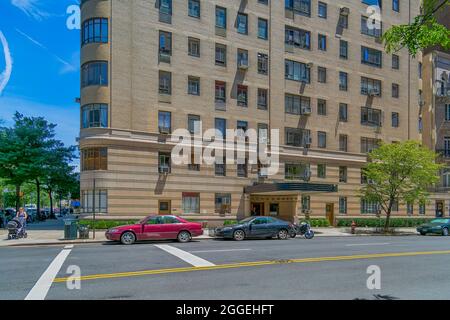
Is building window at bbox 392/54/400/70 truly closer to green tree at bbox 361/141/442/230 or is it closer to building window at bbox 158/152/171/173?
green tree at bbox 361/141/442/230

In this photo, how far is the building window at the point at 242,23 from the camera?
116 ft

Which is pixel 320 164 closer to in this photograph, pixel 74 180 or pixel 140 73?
pixel 140 73

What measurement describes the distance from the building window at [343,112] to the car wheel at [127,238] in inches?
1029

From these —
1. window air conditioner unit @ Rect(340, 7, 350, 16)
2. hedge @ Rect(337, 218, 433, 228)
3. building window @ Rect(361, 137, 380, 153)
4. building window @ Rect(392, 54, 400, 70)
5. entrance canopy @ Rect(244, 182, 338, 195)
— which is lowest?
hedge @ Rect(337, 218, 433, 228)

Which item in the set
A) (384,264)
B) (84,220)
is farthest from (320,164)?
(384,264)

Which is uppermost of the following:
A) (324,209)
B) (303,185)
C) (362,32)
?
(362,32)

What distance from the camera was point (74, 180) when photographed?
4706cm

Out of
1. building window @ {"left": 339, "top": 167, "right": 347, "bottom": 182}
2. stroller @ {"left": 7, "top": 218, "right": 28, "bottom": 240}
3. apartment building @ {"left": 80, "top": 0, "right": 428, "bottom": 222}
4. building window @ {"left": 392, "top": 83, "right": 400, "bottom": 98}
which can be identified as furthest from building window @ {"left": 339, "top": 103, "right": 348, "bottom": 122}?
stroller @ {"left": 7, "top": 218, "right": 28, "bottom": 240}

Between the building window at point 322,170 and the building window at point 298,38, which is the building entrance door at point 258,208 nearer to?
the building window at point 322,170

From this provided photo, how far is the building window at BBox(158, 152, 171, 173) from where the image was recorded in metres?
31.6

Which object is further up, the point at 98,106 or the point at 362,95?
the point at 362,95

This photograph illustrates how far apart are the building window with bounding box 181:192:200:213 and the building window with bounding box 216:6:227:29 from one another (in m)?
13.5

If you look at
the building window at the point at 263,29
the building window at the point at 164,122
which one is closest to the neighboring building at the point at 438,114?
the building window at the point at 263,29

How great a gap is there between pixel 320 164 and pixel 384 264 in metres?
25.6
